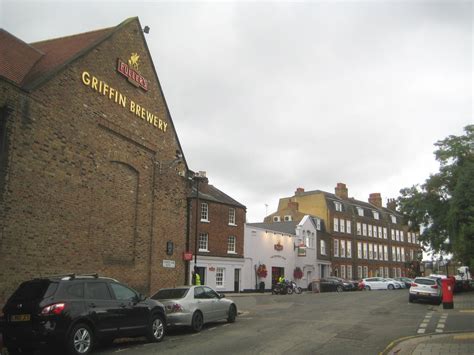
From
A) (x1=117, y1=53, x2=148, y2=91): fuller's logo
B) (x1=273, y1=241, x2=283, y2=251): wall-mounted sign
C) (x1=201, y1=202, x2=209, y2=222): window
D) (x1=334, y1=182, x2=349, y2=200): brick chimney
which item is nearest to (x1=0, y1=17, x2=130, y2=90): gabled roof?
(x1=117, y1=53, x2=148, y2=91): fuller's logo

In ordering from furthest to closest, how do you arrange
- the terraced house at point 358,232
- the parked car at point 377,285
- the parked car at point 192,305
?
1. the terraced house at point 358,232
2. the parked car at point 377,285
3. the parked car at point 192,305

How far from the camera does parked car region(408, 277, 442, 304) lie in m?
27.1

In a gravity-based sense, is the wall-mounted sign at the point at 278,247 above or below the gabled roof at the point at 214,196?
below

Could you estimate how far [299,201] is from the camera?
224ft

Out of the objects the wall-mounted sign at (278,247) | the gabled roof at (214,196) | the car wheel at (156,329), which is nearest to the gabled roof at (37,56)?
the car wheel at (156,329)

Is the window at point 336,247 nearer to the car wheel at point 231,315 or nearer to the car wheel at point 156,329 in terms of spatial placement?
the car wheel at point 231,315

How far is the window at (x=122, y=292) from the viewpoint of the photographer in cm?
1200

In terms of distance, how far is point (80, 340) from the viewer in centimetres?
1035

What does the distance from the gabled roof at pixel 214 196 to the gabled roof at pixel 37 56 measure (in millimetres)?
19539

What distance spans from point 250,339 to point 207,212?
26.4 meters

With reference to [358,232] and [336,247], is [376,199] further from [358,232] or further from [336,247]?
[336,247]

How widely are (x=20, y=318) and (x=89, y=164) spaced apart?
841cm

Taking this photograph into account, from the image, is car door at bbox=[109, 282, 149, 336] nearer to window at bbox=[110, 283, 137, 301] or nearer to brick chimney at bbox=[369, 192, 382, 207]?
window at bbox=[110, 283, 137, 301]

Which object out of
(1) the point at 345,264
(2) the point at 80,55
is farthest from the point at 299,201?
(2) the point at 80,55
